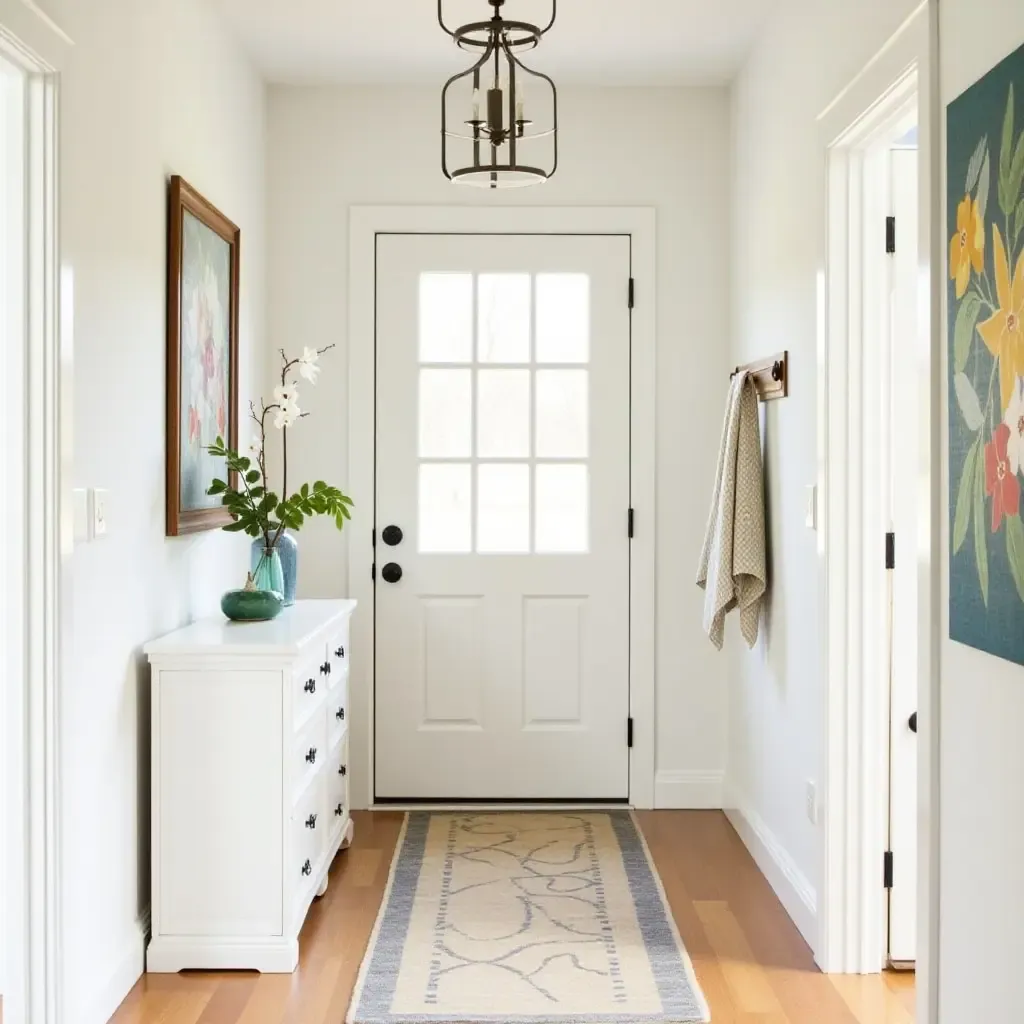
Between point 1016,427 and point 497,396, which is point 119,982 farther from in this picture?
point 497,396

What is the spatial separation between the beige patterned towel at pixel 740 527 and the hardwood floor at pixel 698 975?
0.74 metres

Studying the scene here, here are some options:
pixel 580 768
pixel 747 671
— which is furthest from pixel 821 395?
pixel 580 768

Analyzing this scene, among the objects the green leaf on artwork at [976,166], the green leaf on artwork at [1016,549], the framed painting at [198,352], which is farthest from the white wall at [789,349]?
the framed painting at [198,352]

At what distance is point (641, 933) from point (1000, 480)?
71.9 inches

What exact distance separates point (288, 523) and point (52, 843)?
1274mm

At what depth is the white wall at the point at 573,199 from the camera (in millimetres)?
4453

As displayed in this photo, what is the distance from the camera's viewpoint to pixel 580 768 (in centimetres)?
454

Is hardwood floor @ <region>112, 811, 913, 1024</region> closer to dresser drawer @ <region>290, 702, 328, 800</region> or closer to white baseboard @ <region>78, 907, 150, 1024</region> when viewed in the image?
white baseboard @ <region>78, 907, 150, 1024</region>

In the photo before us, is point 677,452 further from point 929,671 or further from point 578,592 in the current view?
point 929,671

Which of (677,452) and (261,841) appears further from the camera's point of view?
(677,452)

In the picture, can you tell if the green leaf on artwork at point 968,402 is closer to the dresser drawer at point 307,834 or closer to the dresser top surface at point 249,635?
the dresser top surface at point 249,635

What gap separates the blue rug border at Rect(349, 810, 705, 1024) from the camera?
2.73 meters

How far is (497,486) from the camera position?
4473mm

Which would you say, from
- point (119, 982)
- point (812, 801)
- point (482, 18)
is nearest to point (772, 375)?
point (812, 801)
